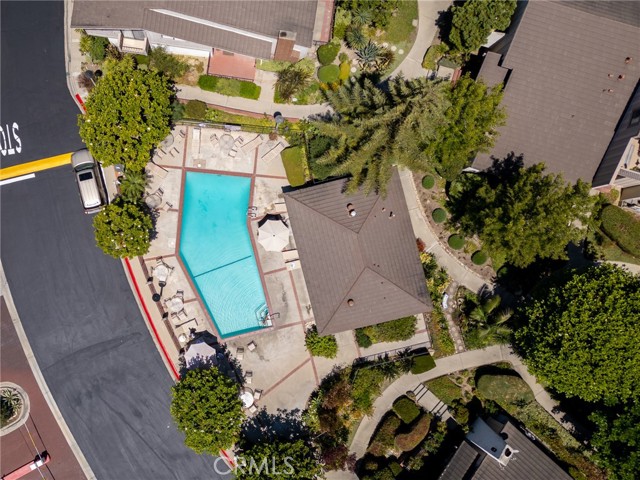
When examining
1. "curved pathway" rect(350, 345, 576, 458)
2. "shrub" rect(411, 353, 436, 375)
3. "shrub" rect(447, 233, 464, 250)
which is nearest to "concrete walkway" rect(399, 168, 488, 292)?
"shrub" rect(447, 233, 464, 250)

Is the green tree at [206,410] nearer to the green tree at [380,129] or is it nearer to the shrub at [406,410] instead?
the shrub at [406,410]

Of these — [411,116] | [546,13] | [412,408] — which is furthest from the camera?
[412,408]

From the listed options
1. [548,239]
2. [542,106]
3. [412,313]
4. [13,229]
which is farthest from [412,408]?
[13,229]

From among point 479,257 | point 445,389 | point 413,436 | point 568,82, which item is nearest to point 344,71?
point 568,82

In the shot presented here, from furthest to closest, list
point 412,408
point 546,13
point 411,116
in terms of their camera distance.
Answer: point 412,408 < point 546,13 < point 411,116

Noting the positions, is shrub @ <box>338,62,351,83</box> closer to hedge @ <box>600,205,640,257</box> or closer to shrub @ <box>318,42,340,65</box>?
shrub @ <box>318,42,340,65</box>

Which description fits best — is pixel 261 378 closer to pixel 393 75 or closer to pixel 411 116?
pixel 411 116

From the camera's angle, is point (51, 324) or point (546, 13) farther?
point (51, 324)
